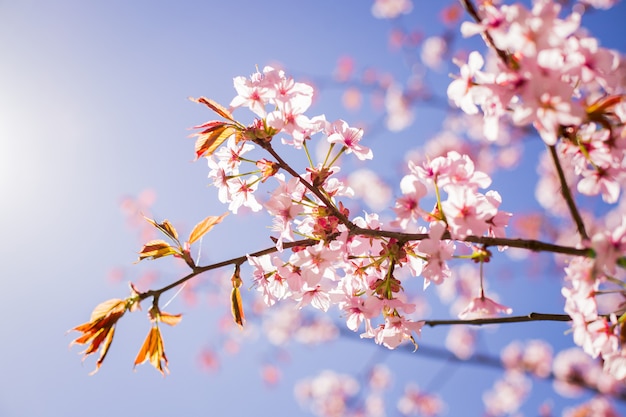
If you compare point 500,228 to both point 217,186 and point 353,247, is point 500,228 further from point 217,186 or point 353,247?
point 217,186

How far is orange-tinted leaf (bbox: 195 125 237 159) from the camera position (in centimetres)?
135

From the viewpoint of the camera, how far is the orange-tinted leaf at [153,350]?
4.51 ft

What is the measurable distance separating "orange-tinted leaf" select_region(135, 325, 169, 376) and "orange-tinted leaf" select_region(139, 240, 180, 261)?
233 millimetres

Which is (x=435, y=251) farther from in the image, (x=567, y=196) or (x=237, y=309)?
(x=237, y=309)

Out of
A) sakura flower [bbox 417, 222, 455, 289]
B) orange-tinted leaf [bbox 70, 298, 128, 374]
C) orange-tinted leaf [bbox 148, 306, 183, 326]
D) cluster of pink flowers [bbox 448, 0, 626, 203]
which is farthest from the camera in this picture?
orange-tinted leaf [bbox 148, 306, 183, 326]

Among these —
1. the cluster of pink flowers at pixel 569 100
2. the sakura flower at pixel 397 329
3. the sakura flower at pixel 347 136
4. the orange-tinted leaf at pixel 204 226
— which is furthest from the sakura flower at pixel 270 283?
the cluster of pink flowers at pixel 569 100

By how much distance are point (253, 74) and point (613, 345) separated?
1.29 meters

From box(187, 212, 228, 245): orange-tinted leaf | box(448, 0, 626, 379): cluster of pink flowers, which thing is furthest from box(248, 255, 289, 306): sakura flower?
box(448, 0, 626, 379): cluster of pink flowers

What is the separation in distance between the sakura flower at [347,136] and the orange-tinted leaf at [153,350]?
0.87 meters

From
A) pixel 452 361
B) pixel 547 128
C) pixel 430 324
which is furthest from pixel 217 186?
pixel 452 361

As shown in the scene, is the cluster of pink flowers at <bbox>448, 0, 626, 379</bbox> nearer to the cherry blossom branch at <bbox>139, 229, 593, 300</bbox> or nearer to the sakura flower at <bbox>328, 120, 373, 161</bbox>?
the cherry blossom branch at <bbox>139, 229, 593, 300</bbox>

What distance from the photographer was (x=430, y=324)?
61.2 inches

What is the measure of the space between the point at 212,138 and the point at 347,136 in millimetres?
472

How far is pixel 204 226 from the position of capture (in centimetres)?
144
